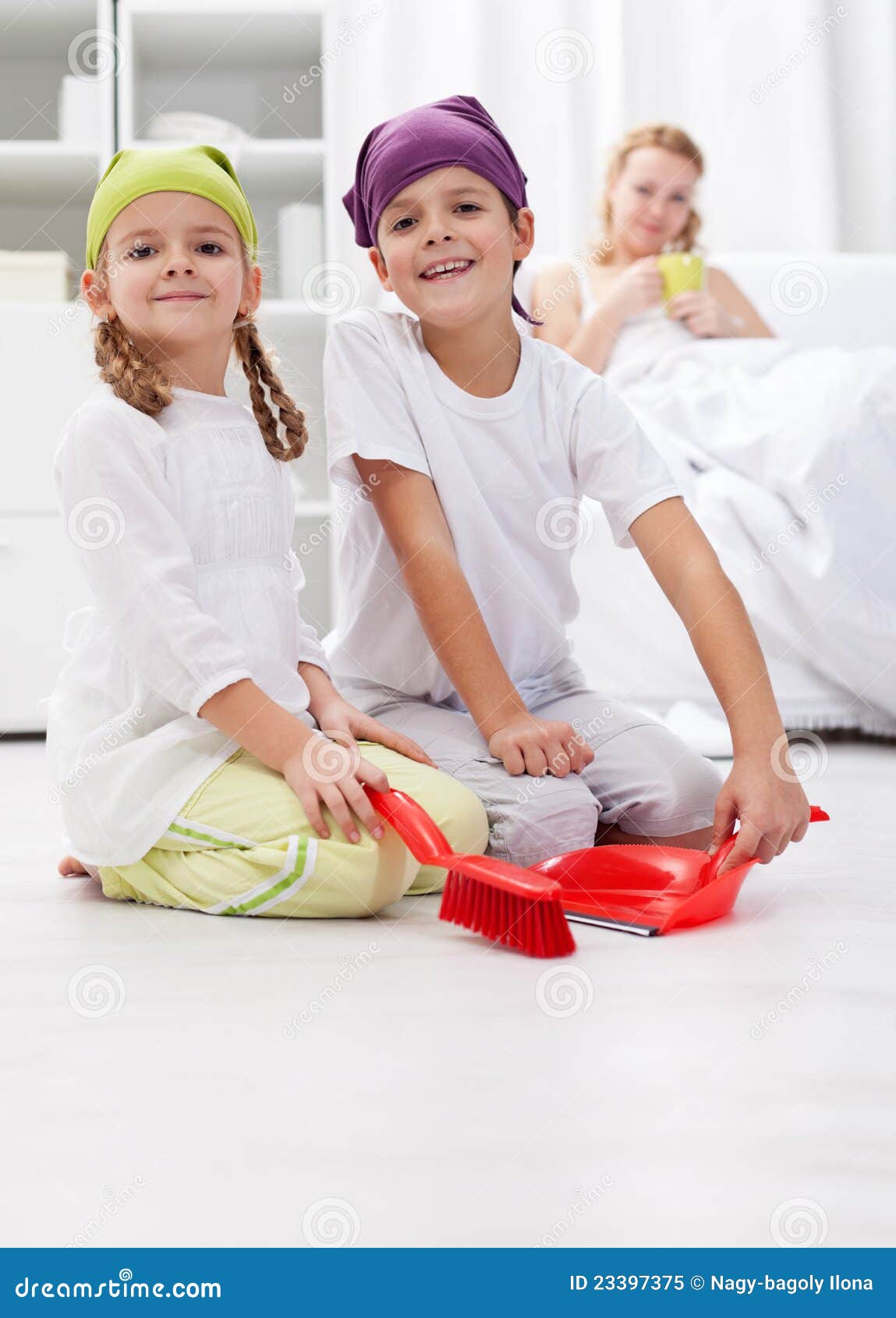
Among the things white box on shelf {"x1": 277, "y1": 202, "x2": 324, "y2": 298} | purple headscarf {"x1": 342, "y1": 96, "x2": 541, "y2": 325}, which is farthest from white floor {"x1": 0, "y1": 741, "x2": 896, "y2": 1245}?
white box on shelf {"x1": 277, "y1": 202, "x2": 324, "y2": 298}

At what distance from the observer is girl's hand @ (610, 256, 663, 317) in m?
2.06

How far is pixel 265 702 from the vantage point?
86 centimetres

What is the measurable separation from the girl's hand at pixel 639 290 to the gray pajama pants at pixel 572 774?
3.65 feet

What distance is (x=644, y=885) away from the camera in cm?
87

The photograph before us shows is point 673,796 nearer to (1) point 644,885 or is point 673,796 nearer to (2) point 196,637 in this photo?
(1) point 644,885

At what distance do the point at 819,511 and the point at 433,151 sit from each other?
2.41 ft

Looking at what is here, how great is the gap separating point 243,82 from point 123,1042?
7.06 ft

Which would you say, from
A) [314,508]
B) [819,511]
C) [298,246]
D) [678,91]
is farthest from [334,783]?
[678,91]

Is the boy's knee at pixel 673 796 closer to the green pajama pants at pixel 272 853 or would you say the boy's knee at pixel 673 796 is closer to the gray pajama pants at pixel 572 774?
the gray pajama pants at pixel 572 774

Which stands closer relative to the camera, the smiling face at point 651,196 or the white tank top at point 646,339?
the white tank top at point 646,339

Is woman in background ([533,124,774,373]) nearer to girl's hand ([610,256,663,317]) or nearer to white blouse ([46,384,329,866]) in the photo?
girl's hand ([610,256,663,317])

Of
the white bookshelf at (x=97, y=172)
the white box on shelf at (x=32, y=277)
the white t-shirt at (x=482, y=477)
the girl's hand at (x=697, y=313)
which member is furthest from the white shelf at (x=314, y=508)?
the white t-shirt at (x=482, y=477)

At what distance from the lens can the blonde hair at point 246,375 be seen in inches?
35.5

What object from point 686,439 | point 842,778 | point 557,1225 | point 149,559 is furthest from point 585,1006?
point 686,439
